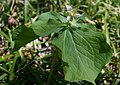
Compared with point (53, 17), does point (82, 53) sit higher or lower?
lower

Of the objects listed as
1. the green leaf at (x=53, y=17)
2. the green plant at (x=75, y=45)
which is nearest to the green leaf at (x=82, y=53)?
the green plant at (x=75, y=45)

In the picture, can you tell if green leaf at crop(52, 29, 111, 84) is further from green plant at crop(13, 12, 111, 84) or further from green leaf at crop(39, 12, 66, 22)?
green leaf at crop(39, 12, 66, 22)

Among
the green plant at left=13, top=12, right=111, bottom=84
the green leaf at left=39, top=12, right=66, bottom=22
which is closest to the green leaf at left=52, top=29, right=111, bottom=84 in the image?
the green plant at left=13, top=12, right=111, bottom=84

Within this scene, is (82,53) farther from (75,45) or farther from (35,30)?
(35,30)

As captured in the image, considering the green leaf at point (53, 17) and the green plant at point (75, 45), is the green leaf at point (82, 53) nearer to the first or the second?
the green plant at point (75, 45)

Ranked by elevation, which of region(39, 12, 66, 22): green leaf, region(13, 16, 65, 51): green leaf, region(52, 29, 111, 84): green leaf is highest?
region(39, 12, 66, 22): green leaf

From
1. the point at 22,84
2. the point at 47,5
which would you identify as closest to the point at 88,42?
the point at 22,84

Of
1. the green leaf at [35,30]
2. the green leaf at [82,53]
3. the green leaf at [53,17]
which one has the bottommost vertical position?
the green leaf at [82,53]

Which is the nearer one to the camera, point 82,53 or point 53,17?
point 82,53

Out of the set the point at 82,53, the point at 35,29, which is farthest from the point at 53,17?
the point at 82,53
